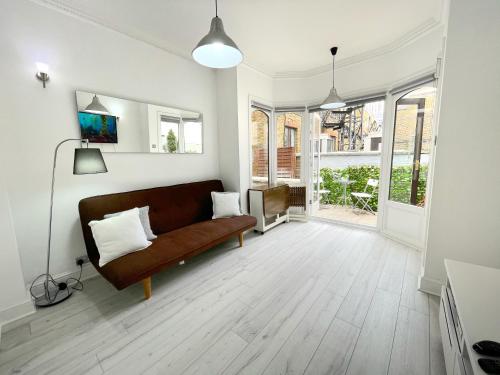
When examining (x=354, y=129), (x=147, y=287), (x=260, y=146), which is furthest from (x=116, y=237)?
(x=354, y=129)

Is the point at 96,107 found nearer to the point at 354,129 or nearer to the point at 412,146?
the point at 412,146

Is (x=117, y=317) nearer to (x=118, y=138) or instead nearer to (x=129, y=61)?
(x=118, y=138)

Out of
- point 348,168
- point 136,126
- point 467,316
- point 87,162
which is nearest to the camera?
point 467,316

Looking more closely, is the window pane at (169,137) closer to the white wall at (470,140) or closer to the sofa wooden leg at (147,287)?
the sofa wooden leg at (147,287)

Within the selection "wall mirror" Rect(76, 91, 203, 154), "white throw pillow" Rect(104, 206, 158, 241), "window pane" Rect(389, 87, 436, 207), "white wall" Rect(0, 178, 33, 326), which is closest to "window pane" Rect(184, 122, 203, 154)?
"wall mirror" Rect(76, 91, 203, 154)

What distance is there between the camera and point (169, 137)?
289 centimetres

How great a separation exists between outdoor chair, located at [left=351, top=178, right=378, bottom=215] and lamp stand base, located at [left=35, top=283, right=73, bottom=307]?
4.85 metres

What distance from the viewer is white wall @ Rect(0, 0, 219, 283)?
1.80 meters

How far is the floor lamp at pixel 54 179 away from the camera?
182 cm

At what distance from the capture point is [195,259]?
2.68 meters

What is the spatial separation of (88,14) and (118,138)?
4.08ft

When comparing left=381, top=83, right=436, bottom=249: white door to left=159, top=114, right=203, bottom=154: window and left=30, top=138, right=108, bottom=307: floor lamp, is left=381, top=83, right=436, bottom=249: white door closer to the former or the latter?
left=159, top=114, right=203, bottom=154: window

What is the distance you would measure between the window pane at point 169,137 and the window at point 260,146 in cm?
139

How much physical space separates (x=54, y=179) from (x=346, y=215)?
473 cm
